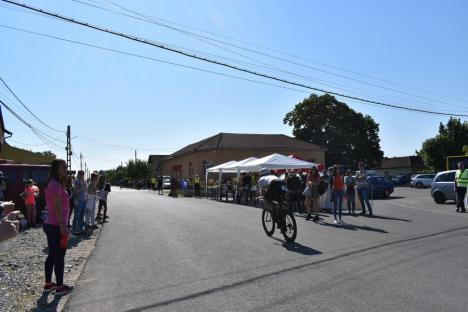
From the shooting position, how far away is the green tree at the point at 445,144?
6944 cm

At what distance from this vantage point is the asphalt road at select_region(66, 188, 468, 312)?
5.62 meters

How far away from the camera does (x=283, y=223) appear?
10695 millimetres

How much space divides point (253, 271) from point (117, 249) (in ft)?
12.4

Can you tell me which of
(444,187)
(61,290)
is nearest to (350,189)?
(444,187)

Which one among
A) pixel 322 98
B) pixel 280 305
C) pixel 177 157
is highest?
pixel 322 98

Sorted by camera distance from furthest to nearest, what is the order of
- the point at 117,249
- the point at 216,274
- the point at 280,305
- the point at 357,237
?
the point at 357,237 < the point at 117,249 < the point at 216,274 < the point at 280,305

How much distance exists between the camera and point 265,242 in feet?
34.0

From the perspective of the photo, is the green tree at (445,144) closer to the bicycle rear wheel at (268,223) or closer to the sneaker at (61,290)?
the bicycle rear wheel at (268,223)

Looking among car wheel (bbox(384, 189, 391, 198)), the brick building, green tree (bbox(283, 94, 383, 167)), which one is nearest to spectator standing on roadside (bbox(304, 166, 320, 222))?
car wheel (bbox(384, 189, 391, 198))

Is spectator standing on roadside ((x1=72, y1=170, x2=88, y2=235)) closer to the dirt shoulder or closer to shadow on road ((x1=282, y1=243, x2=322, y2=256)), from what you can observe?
the dirt shoulder

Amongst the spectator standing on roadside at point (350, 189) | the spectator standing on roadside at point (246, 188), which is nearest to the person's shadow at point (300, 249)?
the spectator standing on roadside at point (350, 189)

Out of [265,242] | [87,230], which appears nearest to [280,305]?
[265,242]

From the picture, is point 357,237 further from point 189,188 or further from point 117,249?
point 189,188

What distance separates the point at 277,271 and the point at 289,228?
332cm
